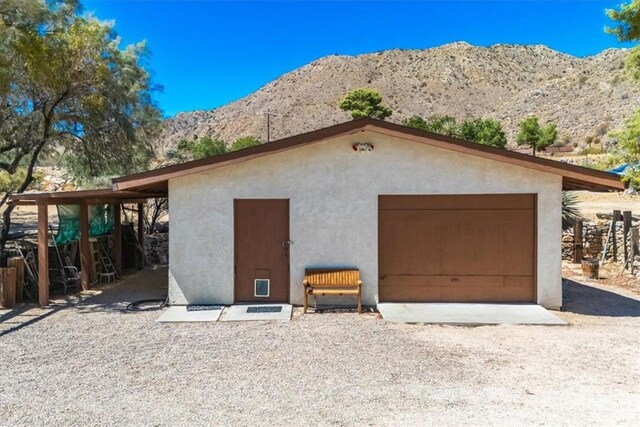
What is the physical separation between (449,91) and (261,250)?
217ft

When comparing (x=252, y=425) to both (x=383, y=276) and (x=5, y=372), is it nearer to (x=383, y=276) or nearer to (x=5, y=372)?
(x=5, y=372)

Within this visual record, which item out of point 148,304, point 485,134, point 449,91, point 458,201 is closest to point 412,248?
point 458,201

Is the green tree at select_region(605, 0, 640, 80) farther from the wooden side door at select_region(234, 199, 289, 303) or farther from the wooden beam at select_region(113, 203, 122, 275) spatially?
the wooden beam at select_region(113, 203, 122, 275)

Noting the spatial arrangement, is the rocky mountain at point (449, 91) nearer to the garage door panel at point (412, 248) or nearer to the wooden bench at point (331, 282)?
the garage door panel at point (412, 248)

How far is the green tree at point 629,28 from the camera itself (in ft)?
38.5

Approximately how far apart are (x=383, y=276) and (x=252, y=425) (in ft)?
16.6

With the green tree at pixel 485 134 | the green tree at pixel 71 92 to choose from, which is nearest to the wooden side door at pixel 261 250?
the green tree at pixel 71 92

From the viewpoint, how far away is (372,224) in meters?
8.69

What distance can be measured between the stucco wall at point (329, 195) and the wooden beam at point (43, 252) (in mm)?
2296

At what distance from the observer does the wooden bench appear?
8188 millimetres

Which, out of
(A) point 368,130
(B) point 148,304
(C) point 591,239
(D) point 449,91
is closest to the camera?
(A) point 368,130

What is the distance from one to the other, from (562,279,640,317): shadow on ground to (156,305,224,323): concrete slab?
6343 mm

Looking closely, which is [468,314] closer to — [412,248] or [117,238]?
[412,248]

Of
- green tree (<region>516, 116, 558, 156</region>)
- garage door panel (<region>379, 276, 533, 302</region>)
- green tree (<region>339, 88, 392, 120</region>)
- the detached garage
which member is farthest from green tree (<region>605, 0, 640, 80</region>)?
green tree (<region>339, 88, 392, 120</region>)
